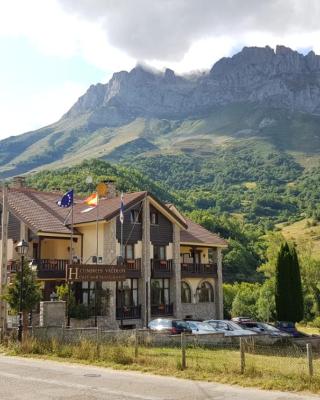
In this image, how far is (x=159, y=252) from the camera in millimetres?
40750

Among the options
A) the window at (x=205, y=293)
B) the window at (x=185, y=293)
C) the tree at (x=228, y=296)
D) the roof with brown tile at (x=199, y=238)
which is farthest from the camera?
the tree at (x=228, y=296)

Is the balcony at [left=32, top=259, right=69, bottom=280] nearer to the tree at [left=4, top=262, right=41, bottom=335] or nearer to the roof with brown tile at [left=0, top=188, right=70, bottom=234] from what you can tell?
the roof with brown tile at [left=0, top=188, right=70, bottom=234]

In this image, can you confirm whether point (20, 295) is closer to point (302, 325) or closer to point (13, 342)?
point (13, 342)

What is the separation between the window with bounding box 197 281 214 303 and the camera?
44219mm

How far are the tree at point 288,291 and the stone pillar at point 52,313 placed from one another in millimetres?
21029

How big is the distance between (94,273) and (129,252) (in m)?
10.1

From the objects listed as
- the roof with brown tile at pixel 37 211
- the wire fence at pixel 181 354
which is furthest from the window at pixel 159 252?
the wire fence at pixel 181 354

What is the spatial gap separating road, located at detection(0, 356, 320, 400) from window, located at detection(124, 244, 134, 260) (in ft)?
66.6

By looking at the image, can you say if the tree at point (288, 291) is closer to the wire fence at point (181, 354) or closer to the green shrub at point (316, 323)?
the green shrub at point (316, 323)

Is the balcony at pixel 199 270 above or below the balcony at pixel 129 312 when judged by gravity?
above

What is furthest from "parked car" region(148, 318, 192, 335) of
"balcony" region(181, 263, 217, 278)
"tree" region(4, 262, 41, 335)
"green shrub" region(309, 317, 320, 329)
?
"green shrub" region(309, 317, 320, 329)

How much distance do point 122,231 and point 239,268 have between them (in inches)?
2385

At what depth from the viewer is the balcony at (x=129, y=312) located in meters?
36.4

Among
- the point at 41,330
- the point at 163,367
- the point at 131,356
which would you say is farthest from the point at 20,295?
the point at 163,367
